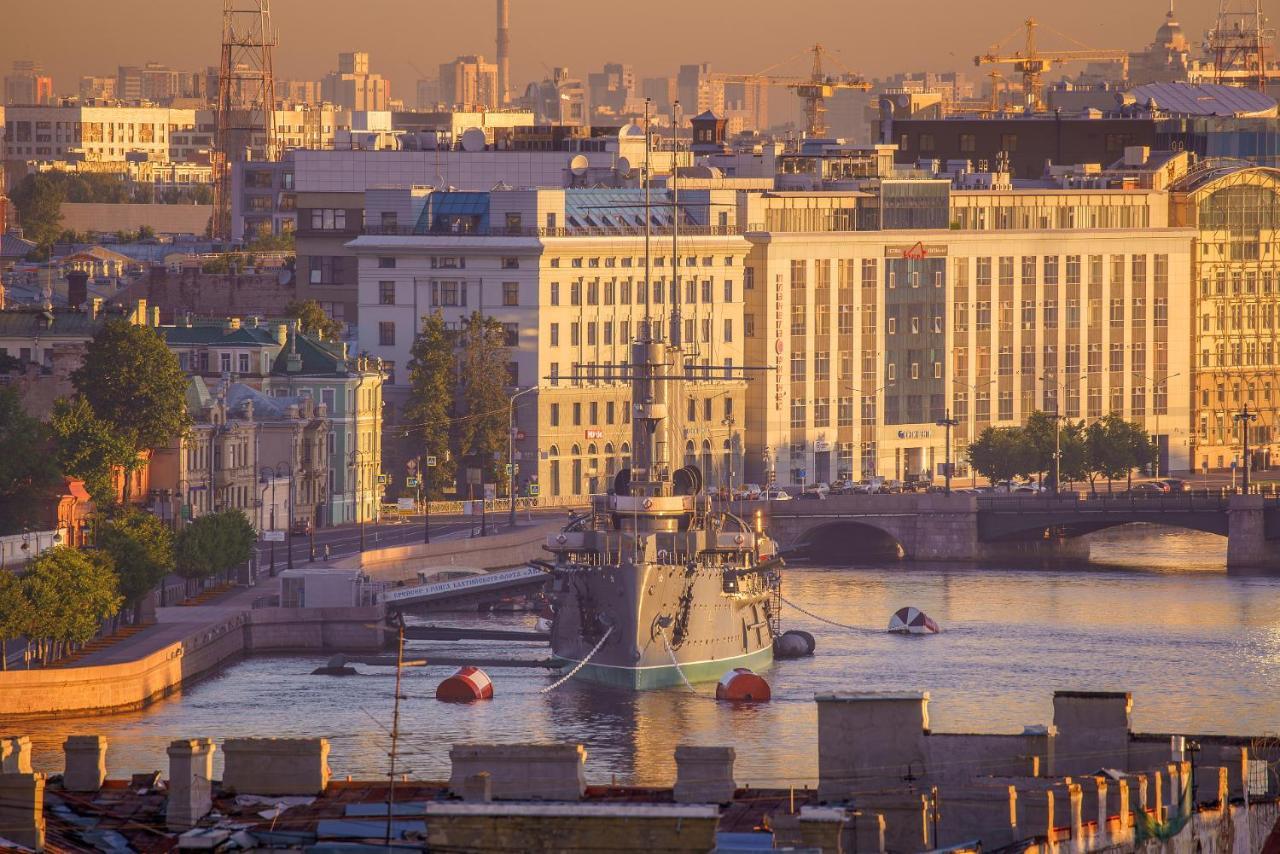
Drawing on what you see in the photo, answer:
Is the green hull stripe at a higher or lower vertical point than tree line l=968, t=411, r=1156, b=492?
lower

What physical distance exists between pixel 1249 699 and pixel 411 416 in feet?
186

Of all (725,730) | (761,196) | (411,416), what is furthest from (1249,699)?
(761,196)

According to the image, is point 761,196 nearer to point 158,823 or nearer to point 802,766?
point 802,766

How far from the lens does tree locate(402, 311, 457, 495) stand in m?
155

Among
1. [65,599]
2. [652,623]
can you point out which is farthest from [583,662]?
[65,599]

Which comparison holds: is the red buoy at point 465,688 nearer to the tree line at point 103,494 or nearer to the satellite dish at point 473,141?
the tree line at point 103,494

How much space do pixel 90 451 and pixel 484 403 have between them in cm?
3593

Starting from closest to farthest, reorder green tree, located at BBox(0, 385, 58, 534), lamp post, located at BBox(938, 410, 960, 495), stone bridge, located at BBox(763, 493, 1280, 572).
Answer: green tree, located at BBox(0, 385, 58, 534), stone bridge, located at BBox(763, 493, 1280, 572), lamp post, located at BBox(938, 410, 960, 495)

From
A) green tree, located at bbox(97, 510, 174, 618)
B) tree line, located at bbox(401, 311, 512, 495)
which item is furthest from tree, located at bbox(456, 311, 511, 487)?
green tree, located at bbox(97, 510, 174, 618)

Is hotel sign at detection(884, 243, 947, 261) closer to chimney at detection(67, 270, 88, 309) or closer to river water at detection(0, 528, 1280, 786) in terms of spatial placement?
chimney at detection(67, 270, 88, 309)

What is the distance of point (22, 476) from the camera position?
383 ft

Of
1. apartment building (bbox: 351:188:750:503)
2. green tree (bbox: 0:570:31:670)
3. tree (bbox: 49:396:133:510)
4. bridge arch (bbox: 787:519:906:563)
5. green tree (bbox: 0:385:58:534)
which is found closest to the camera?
green tree (bbox: 0:570:31:670)

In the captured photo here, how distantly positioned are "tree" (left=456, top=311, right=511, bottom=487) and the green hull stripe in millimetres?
45618

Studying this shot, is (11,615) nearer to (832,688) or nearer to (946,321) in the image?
(832,688)
